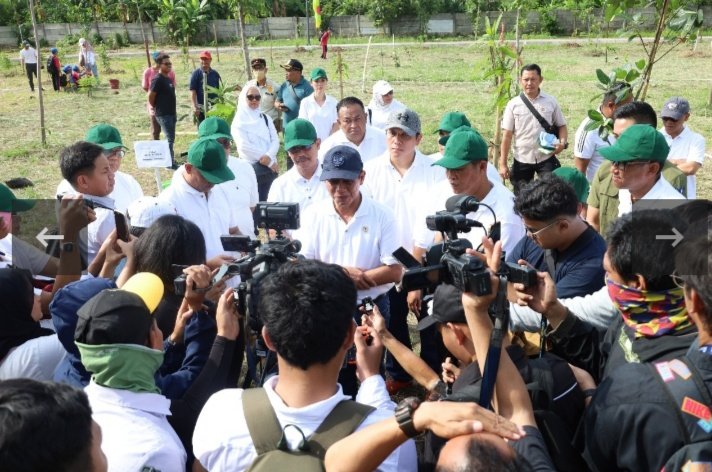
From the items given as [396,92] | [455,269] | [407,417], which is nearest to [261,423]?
[407,417]

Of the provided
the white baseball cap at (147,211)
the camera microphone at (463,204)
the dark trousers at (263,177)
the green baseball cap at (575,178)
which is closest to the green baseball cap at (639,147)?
the green baseball cap at (575,178)

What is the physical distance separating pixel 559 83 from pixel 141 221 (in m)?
16.5

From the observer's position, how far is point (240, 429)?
1.90 metres

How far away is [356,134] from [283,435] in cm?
421

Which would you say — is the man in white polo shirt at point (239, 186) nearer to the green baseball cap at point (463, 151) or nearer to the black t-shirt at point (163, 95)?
the green baseball cap at point (463, 151)

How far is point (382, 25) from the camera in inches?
1375

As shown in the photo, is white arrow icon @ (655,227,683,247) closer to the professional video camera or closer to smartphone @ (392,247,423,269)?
the professional video camera

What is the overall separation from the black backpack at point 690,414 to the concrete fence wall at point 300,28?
32735 millimetres

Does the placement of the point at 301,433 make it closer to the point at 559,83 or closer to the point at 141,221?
the point at 141,221

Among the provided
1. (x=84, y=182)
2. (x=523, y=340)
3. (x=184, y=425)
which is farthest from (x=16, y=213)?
(x=523, y=340)

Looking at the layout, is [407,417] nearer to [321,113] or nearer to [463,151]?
[463,151]

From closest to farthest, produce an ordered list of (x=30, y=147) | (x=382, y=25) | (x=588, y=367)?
(x=588, y=367) → (x=30, y=147) → (x=382, y=25)

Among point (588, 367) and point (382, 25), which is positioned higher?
point (382, 25)

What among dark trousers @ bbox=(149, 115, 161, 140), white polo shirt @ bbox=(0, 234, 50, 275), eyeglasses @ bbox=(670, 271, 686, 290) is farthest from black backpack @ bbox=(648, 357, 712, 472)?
dark trousers @ bbox=(149, 115, 161, 140)
